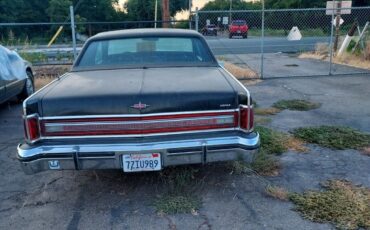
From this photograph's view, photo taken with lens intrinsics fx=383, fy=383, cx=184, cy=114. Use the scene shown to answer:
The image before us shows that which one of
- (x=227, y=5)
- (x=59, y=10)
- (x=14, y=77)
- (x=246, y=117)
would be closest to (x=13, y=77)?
(x=14, y=77)

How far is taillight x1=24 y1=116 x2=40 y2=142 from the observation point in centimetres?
349

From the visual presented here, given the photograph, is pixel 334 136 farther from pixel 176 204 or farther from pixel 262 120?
pixel 176 204

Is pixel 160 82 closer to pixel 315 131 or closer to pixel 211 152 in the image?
pixel 211 152

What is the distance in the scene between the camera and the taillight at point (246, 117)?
3627 mm

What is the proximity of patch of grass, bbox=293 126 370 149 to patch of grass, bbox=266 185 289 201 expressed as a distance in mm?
1650

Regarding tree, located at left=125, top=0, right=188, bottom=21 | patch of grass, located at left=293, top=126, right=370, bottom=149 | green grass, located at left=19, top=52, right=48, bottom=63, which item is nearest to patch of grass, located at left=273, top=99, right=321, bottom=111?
patch of grass, located at left=293, top=126, right=370, bottom=149

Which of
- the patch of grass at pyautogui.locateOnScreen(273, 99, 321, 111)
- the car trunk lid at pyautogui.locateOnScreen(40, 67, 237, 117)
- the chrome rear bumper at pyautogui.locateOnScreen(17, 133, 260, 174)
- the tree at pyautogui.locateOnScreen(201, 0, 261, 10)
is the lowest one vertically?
the patch of grass at pyautogui.locateOnScreen(273, 99, 321, 111)

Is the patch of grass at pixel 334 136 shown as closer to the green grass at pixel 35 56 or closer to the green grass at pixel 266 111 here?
the green grass at pixel 266 111

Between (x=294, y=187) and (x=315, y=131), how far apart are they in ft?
6.64

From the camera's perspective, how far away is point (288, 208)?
3633 millimetres

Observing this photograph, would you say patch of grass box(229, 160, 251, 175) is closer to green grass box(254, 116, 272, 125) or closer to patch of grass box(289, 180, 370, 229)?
patch of grass box(289, 180, 370, 229)

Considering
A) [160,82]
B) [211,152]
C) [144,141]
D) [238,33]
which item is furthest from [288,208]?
[238,33]

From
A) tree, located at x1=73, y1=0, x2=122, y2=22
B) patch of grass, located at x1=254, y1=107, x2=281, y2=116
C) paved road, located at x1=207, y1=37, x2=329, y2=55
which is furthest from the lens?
tree, located at x1=73, y1=0, x2=122, y2=22

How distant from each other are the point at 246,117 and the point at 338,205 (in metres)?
1.19
